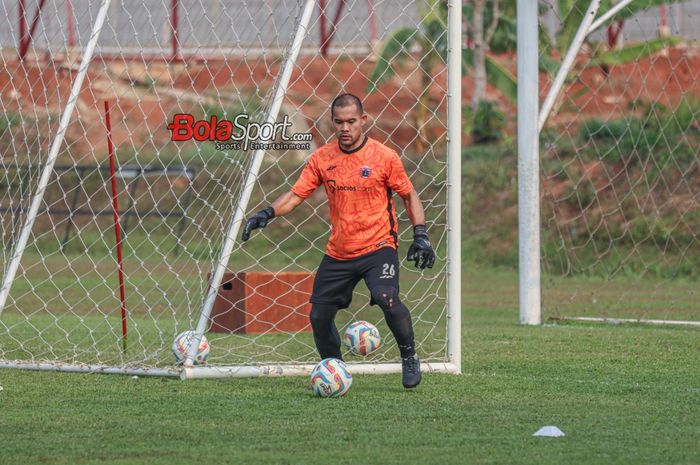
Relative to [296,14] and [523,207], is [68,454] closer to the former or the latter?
[296,14]

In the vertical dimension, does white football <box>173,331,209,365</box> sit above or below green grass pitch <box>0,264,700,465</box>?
above

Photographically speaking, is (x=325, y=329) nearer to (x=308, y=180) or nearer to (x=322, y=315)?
(x=322, y=315)

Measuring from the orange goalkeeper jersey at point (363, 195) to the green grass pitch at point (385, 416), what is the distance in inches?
36.1

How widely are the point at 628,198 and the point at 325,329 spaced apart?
44.3ft

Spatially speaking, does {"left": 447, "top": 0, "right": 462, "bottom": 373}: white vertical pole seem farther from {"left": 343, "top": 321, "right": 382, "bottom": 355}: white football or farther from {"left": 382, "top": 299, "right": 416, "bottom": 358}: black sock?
{"left": 382, "top": 299, "right": 416, "bottom": 358}: black sock

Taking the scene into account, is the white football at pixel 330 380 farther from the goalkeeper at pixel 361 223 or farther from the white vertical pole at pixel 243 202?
the white vertical pole at pixel 243 202

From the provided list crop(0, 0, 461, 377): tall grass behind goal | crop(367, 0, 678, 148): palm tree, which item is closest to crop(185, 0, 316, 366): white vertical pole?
crop(0, 0, 461, 377): tall grass behind goal

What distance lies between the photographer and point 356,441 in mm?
5859

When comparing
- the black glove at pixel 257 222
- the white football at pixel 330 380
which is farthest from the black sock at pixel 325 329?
the black glove at pixel 257 222

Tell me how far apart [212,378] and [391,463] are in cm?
291

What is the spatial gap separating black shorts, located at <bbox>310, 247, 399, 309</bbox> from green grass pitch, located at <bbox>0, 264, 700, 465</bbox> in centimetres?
60

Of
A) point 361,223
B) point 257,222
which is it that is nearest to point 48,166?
point 257,222

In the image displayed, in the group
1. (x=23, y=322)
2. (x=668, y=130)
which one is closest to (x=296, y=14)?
(x=23, y=322)

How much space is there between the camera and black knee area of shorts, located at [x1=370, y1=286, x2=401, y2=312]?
739 cm
